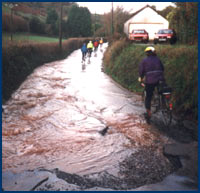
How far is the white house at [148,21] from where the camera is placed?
45.1m

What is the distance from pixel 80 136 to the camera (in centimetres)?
713

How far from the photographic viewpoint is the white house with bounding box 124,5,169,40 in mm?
45062

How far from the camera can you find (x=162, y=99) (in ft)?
24.0

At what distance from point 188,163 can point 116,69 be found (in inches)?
455

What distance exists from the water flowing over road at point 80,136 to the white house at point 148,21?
35.1m

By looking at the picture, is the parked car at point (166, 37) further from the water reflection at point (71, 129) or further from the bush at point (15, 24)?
the bush at point (15, 24)

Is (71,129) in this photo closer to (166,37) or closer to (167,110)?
(167,110)

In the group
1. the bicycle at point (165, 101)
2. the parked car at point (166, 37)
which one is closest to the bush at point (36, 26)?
the parked car at point (166, 37)

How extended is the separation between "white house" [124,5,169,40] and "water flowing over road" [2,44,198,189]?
115ft

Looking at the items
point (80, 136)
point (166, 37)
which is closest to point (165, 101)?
point (80, 136)

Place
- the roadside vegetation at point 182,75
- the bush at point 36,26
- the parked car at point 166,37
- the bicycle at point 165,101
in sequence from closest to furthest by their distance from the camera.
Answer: the bicycle at point 165,101
the roadside vegetation at point 182,75
the parked car at point 166,37
the bush at point 36,26

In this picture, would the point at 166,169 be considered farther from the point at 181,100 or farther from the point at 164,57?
the point at 164,57

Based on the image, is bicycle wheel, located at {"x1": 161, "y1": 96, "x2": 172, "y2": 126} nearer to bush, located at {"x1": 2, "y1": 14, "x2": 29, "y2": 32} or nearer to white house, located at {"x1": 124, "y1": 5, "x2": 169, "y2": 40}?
bush, located at {"x1": 2, "y1": 14, "x2": 29, "y2": 32}

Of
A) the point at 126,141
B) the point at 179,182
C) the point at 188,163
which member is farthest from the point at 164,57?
the point at 179,182
